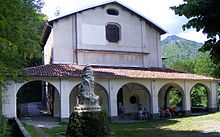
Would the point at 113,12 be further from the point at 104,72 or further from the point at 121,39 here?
the point at 104,72

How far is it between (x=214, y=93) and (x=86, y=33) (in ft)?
42.3

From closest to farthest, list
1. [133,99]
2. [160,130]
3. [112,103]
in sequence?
[160,130], [112,103], [133,99]

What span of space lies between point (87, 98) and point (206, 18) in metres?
10.3

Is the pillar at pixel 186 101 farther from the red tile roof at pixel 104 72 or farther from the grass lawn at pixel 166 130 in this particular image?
the grass lawn at pixel 166 130

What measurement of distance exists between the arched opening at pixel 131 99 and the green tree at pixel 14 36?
36.9ft

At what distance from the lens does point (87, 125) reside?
15.1 metres

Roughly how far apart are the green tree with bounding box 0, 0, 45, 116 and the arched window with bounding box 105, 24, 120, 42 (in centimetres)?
811

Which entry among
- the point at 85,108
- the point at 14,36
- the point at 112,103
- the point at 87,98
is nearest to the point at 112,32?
the point at 112,103

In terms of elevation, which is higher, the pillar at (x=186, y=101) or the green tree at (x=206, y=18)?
the green tree at (x=206, y=18)

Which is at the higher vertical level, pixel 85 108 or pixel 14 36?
pixel 14 36

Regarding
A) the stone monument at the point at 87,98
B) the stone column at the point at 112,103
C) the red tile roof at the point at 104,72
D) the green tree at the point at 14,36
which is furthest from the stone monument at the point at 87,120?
the stone column at the point at 112,103

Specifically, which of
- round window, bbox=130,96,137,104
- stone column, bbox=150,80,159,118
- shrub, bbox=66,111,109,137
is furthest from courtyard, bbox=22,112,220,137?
round window, bbox=130,96,137,104

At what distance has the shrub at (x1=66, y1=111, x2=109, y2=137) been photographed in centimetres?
1505

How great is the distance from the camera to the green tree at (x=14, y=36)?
5.40 metres
